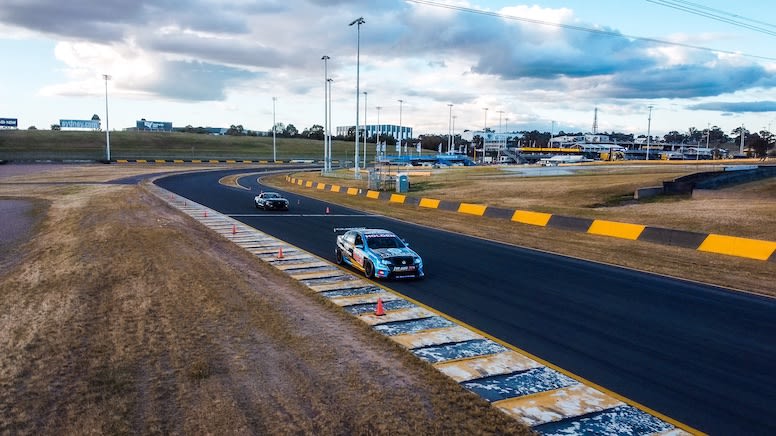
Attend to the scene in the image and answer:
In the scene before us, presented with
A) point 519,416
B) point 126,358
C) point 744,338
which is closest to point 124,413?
point 126,358

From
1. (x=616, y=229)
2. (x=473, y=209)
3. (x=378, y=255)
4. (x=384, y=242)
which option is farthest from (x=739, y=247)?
(x=473, y=209)

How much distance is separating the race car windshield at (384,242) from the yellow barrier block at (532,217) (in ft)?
45.7

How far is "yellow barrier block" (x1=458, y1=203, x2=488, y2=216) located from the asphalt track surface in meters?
11.6

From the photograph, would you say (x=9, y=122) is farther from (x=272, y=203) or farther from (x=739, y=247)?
(x=739, y=247)

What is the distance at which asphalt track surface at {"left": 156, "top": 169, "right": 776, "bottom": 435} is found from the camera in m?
8.76

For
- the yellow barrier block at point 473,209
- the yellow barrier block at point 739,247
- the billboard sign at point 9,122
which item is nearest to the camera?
the yellow barrier block at point 739,247

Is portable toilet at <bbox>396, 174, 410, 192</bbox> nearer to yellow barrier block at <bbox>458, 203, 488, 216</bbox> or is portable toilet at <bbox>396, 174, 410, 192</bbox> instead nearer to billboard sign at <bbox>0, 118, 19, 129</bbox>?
yellow barrier block at <bbox>458, 203, 488, 216</bbox>

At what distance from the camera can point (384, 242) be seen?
686 inches

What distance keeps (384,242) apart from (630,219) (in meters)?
16.8

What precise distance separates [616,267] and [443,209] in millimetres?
18551

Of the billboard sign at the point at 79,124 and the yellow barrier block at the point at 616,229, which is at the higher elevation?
the billboard sign at the point at 79,124

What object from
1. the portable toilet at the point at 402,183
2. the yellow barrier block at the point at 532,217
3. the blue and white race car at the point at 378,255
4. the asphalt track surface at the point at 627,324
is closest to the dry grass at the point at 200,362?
the blue and white race car at the point at 378,255

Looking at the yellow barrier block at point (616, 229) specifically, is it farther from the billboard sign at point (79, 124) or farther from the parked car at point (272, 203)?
the billboard sign at point (79, 124)

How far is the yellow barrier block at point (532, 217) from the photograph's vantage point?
2909cm
